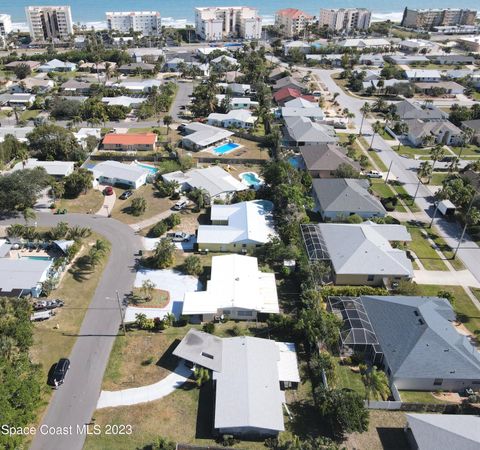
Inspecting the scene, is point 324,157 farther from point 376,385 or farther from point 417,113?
point 376,385

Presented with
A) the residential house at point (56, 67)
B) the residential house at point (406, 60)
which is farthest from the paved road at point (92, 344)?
the residential house at point (406, 60)

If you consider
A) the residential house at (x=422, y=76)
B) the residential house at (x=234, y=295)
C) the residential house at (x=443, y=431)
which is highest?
the residential house at (x=422, y=76)

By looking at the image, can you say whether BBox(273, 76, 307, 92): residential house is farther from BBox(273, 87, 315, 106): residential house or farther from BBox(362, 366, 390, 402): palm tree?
BBox(362, 366, 390, 402): palm tree

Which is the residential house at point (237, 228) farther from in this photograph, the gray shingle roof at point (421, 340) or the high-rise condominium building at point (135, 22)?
the high-rise condominium building at point (135, 22)

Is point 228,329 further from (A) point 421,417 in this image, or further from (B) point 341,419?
(A) point 421,417

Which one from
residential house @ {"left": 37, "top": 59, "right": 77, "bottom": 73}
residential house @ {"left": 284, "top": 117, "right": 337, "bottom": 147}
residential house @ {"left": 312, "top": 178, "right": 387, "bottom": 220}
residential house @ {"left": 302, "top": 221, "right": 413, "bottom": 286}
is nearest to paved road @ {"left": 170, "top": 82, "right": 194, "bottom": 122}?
residential house @ {"left": 284, "top": 117, "right": 337, "bottom": 147}

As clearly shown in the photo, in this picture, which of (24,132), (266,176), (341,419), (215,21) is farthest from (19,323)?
Result: (215,21)
